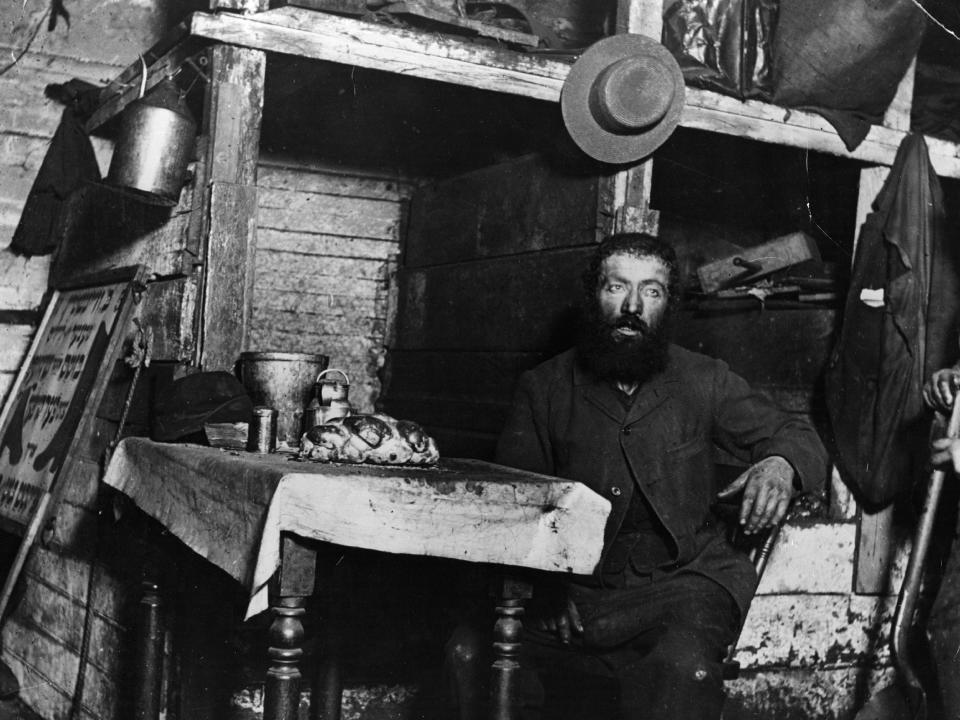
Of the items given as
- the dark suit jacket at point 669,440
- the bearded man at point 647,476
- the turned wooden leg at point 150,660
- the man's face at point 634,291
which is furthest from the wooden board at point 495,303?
the turned wooden leg at point 150,660

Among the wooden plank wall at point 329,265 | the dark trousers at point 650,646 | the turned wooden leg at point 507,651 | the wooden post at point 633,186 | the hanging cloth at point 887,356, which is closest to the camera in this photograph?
the turned wooden leg at point 507,651

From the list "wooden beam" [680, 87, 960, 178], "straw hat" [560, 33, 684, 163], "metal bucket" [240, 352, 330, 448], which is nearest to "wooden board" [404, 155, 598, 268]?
"straw hat" [560, 33, 684, 163]

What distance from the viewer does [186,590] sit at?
399 centimetres

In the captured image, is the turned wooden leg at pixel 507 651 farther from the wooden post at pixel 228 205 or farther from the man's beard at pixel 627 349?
the wooden post at pixel 228 205

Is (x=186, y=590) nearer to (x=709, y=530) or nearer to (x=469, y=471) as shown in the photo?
(x=469, y=471)

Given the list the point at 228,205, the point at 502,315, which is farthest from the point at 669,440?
the point at 228,205

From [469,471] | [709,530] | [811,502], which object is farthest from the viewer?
[811,502]

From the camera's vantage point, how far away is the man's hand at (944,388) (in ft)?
13.2

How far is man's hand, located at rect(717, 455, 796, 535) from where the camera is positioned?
3322mm

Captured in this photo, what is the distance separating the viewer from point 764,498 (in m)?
3.31

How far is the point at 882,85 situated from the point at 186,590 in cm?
429

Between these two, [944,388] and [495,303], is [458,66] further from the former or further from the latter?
[944,388]

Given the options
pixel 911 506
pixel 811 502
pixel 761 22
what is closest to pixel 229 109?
pixel 761 22

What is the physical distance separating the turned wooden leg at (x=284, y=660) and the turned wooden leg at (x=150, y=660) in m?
1.22
